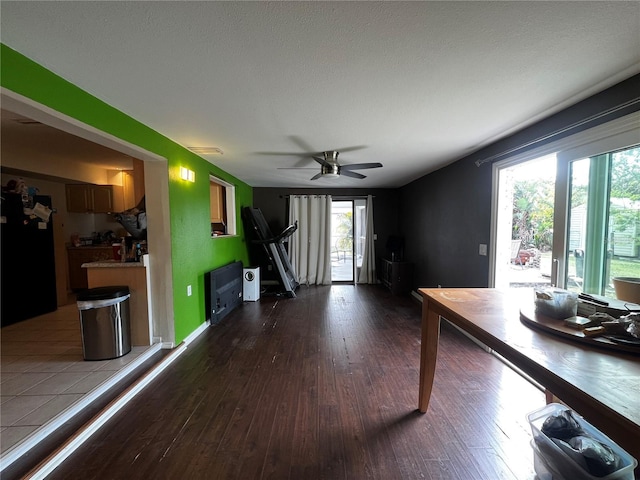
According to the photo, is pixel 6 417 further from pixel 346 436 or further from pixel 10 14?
pixel 10 14

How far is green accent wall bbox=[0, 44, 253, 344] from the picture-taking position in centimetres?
140

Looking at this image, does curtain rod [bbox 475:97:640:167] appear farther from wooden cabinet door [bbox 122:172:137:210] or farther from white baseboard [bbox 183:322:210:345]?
wooden cabinet door [bbox 122:172:137:210]

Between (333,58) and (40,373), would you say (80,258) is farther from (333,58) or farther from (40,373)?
(333,58)

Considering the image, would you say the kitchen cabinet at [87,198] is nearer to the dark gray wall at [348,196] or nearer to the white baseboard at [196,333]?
the dark gray wall at [348,196]

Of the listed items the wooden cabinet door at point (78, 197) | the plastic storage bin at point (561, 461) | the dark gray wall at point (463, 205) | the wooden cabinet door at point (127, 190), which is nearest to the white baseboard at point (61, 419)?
the plastic storage bin at point (561, 461)

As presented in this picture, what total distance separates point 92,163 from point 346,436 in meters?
5.03

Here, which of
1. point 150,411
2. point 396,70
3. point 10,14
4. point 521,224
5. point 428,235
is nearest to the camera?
point 10,14

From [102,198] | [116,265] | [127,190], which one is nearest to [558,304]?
[116,265]

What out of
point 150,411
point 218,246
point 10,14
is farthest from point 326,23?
point 218,246

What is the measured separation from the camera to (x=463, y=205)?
3.39 metres

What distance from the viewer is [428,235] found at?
4480mm

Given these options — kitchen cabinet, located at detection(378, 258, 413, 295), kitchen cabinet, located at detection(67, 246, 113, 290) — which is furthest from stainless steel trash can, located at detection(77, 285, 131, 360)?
kitchen cabinet, located at detection(378, 258, 413, 295)

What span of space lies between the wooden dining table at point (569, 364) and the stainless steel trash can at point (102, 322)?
2.79 m

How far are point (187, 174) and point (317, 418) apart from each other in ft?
9.14
